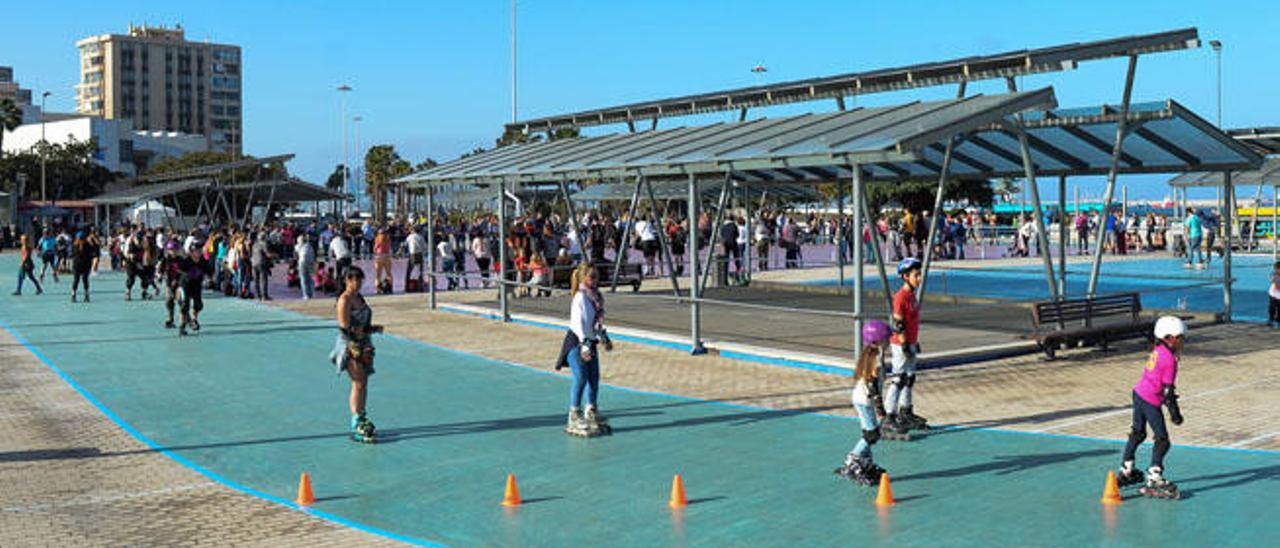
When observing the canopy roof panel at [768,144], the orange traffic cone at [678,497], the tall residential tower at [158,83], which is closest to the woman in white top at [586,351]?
the orange traffic cone at [678,497]

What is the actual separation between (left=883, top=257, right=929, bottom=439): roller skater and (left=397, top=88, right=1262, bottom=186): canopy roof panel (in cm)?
262

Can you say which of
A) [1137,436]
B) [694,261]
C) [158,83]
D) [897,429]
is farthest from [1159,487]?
[158,83]

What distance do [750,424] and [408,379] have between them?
5308 millimetres

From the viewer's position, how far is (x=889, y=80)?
66.2ft

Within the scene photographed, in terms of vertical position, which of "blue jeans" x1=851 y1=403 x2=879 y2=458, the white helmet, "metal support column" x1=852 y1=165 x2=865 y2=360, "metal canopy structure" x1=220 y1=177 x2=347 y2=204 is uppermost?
"metal canopy structure" x1=220 y1=177 x2=347 y2=204

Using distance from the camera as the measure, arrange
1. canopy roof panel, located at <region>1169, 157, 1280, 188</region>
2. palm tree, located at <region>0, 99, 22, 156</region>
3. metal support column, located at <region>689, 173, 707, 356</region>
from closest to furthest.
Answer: metal support column, located at <region>689, 173, 707, 356</region> < canopy roof panel, located at <region>1169, 157, 1280, 188</region> < palm tree, located at <region>0, 99, 22, 156</region>

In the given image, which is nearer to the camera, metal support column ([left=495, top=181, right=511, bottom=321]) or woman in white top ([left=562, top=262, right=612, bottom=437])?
woman in white top ([left=562, top=262, right=612, bottom=437])

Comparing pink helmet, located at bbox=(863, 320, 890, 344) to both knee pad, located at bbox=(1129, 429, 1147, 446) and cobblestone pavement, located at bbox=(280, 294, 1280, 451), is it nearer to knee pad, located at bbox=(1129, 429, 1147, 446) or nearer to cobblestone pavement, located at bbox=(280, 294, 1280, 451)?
knee pad, located at bbox=(1129, 429, 1147, 446)

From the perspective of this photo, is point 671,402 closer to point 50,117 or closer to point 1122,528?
point 1122,528

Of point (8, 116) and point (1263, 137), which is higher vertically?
point (8, 116)

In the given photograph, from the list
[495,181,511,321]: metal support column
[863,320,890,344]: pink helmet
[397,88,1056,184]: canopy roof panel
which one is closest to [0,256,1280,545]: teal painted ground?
[863,320,890,344]: pink helmet

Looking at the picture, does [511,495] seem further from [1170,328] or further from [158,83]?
[158,83]

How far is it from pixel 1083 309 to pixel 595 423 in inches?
331

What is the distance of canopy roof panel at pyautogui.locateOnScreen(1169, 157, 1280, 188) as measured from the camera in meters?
28.5
